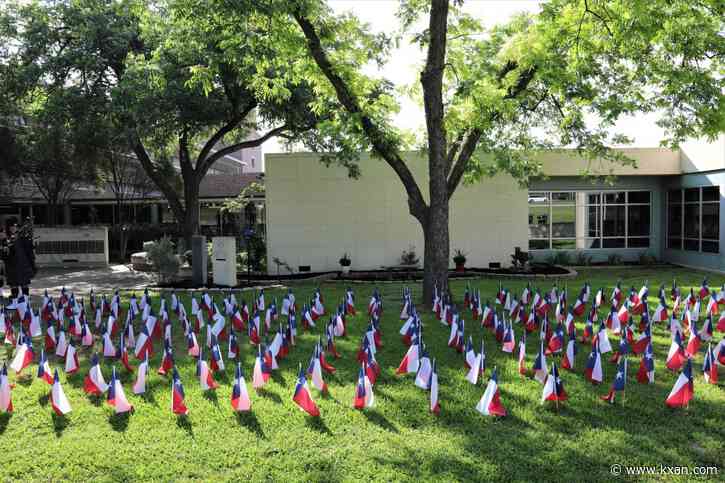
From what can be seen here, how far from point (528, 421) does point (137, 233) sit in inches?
911

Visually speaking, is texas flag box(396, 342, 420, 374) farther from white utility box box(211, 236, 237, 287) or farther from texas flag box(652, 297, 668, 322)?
white utility box box(211, 236, 237, 287)

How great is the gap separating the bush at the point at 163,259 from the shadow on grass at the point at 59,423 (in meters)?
9.53

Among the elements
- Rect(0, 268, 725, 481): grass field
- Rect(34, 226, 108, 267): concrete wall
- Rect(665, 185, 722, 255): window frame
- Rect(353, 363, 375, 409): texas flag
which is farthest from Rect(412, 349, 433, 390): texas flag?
Rect(34, 226, 108, 267): concrete wall

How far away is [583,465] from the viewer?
4.27 metres

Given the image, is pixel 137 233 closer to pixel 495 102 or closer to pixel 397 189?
pixel 397 189

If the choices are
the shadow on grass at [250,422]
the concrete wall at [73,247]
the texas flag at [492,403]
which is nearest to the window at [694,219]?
the texas flag at [492,403]

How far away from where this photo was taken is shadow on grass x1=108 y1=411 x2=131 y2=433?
5.08 metres

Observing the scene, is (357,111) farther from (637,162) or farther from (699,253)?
(699,253)

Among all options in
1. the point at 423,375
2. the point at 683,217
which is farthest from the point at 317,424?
the point at 683,217

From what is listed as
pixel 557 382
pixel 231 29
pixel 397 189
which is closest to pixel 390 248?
pixel 397 189

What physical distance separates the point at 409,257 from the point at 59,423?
12821 mm

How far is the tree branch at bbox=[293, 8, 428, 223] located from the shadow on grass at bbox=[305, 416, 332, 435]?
6.19 meters

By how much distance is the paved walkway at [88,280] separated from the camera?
49.8 ft

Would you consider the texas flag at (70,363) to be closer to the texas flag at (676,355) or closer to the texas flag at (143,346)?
the texas flag at (143,346)
